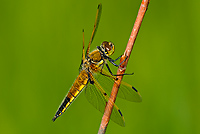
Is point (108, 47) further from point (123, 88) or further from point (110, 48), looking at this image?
point (123, 88)

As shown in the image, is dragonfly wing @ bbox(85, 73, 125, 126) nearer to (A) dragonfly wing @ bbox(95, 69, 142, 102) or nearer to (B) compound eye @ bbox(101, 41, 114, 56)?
(A) dragonfly wing @ bbox(95, 69, 142, 102)

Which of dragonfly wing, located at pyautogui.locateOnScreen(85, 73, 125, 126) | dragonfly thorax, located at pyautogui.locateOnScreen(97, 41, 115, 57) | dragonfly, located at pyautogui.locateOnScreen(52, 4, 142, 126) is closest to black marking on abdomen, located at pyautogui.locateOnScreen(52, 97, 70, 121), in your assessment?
dragonfly, located at pyautogui.locateOnScreen(52, 4, 142, 126)

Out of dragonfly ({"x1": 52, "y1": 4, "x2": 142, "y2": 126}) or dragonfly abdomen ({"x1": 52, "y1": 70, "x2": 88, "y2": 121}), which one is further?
dragonfly abdomen ({"x1": 52, "y1": 70, "x2": 88, "y2": 121})

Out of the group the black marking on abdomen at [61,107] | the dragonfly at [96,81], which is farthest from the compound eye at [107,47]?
the black marking on abdomen at [61,107]

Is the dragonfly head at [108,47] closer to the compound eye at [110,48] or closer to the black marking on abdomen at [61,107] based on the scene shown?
the compound eye at [110,48]

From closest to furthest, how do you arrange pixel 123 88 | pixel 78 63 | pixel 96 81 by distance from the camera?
pixel 123 88 → pixel 96 81 → pixel 78 63

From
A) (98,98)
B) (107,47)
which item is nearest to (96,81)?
(98,98)

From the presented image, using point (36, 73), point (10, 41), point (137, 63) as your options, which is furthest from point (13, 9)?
point (137, 63)

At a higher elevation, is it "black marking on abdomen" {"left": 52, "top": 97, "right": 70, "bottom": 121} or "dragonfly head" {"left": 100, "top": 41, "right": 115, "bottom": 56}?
"dragonfly head" {"left": 100, "top": 41, "right": 115, "bottom": 56}
